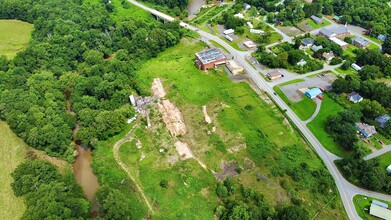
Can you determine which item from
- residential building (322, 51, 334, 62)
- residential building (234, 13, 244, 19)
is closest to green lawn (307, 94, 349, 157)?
residential building (322, 51, 334, 62)

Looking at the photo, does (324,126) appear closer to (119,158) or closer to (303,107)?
(303,107)

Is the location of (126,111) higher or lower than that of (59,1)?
lower

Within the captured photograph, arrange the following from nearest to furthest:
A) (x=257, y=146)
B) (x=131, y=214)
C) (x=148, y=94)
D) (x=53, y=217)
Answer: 1. (x=53, y=217)
2. (x=131, y=214)
3. (x=257, y=146)
4. (x=148, y=94)

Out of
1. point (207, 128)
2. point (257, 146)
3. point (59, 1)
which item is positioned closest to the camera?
point (257, 146)

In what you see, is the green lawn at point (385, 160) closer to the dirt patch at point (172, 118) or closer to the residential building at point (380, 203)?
the residential building at point (380, 203)

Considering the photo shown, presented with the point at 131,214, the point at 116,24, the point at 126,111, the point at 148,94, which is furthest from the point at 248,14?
the point at 131,214

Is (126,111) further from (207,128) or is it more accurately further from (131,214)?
(131,214)

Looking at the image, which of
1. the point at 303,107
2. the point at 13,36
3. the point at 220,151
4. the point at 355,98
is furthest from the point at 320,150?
the point at 13,36

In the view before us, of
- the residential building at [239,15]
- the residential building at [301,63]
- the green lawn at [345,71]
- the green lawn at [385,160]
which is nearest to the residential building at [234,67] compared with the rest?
the residential building at [301,63]
